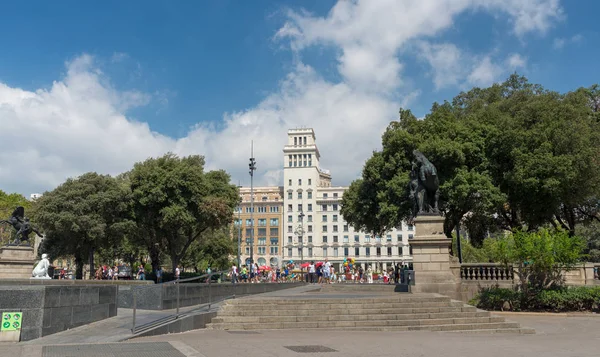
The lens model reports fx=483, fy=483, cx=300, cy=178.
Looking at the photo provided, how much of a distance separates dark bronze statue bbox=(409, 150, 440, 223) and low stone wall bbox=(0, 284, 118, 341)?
44.1ft

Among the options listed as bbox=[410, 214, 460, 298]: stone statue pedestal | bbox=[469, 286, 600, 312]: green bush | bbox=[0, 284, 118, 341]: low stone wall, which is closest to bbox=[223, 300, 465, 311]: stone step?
bbox=[0, 284, 118, 341]: low stone wall

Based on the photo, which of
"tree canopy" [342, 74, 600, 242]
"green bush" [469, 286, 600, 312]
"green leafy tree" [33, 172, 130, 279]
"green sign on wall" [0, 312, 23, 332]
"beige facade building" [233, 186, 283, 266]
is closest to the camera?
"green sign on wall" [0, 312, 23, 332]

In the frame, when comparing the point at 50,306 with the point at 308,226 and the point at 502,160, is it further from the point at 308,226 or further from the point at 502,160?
the point at 308,226

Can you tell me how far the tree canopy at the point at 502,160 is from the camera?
2723 centimetres

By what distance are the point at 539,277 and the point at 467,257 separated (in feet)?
179

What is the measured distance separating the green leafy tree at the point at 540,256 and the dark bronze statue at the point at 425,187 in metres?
3.12

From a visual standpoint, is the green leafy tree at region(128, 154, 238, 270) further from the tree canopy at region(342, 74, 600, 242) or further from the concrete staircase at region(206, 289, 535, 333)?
the concrete staircase at region(206, 289, 535, 333)

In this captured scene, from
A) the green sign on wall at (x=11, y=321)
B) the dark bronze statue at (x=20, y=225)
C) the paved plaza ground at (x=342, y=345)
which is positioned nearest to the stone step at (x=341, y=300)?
the paved plaza ground at (x=342, y=345)

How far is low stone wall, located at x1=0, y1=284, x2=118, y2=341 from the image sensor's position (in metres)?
9.38

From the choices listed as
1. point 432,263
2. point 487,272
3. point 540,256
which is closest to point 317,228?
point 487,272

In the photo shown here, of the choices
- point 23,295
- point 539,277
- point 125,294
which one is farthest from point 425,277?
point 23,295

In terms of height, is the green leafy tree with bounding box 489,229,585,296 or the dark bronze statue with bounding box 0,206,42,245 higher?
the dark bronze statue with bounding box 0,206,42,245

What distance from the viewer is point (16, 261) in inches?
1061

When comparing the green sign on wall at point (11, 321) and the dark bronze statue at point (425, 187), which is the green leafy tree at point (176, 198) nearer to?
the dark bronze statue at point (425, 187)
